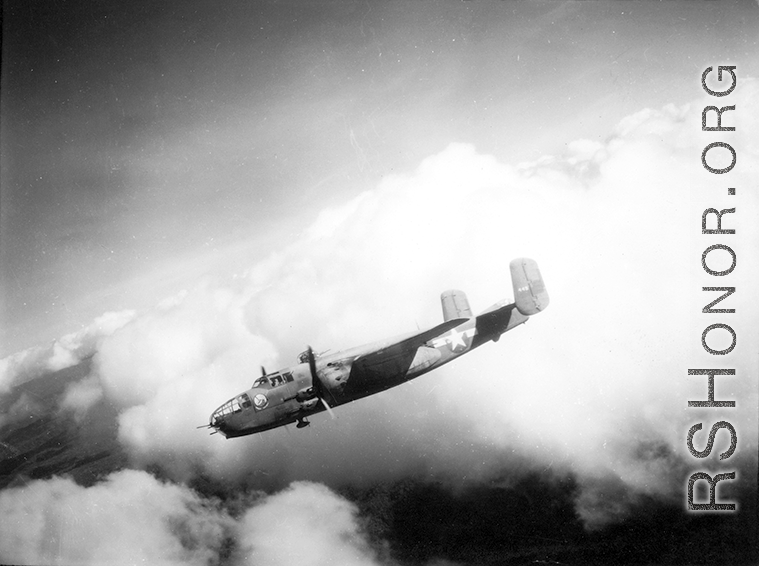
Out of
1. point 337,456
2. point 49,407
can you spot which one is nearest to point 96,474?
point 49,407

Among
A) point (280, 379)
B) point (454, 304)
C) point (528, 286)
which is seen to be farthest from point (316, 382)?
point (528, 286)

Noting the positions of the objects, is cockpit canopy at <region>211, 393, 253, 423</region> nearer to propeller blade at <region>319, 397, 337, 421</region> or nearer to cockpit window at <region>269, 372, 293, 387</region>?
cockpit window at <region>269, 372, 293, 387</region>

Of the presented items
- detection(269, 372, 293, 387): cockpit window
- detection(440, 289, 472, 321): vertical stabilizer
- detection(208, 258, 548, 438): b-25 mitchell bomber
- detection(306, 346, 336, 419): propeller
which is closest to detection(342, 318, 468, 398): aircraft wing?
detection(208, 258, 548, 438): b-25 mitchell bomber

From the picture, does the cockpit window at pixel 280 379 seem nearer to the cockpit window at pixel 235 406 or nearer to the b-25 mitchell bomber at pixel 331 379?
the b-25 mitchell bomber at pixel 331 379

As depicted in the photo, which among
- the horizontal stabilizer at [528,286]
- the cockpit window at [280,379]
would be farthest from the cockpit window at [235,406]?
the horizontal stabilizer at [528,286]

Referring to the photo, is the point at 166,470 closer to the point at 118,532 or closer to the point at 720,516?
the point at 118,532
